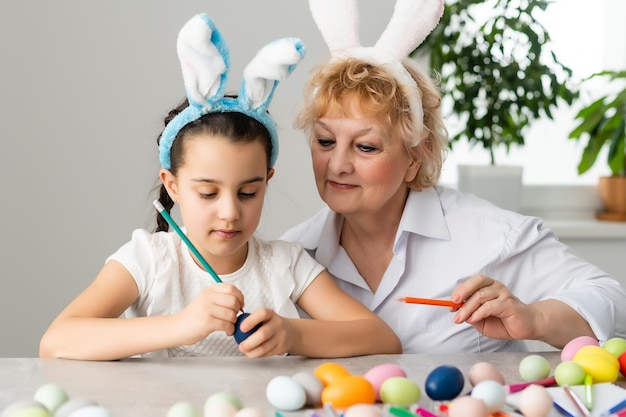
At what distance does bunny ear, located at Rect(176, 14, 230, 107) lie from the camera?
1285 mm

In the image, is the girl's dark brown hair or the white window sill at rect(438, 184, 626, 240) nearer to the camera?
the girl's dark brown hair

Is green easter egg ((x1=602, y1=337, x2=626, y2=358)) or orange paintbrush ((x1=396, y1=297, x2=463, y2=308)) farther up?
orange paintbrush ((x1=396, y1=297, x2=463, y2=308))

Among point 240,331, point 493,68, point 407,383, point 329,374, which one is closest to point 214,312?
point 240,331

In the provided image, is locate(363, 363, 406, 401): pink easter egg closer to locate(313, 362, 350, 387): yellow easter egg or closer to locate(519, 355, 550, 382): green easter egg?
locate(313, 362, 350, 387): yellow easter egg

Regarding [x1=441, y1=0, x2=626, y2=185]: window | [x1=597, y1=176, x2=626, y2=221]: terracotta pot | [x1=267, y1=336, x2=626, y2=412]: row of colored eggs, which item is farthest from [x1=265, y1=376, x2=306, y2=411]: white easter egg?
[x1=597, y1=176, x2=626, y2=221]: terracotta pot

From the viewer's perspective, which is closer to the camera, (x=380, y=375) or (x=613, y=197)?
(x=380, y=375)

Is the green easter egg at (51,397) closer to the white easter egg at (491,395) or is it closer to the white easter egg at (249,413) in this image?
the white easter egg at (249,413)

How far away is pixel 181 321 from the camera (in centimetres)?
129

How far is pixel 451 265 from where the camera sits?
177 centimetres

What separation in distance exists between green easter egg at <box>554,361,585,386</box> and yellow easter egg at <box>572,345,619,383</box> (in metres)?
0.02

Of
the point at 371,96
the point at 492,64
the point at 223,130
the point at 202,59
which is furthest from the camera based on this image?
the point at 492,64

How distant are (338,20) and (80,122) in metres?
1.36

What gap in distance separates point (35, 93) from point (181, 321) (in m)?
1.76

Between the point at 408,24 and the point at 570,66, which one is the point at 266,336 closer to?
the point at 408,24
